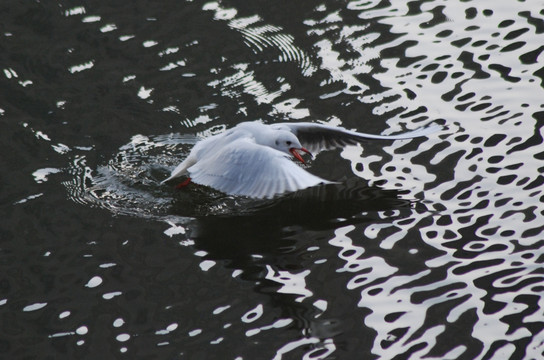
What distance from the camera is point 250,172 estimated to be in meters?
7.24

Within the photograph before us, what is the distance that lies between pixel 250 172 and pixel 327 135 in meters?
1.39

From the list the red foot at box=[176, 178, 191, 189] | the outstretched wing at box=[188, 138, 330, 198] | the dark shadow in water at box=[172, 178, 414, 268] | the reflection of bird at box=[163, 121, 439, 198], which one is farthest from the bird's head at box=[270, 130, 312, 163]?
the red foot at box=[176, 178, 191, 189]

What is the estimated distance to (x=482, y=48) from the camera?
32.9 feet

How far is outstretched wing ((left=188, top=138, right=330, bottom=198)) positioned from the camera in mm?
6973

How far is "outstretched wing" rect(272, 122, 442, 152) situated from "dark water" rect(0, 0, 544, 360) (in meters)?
0.13

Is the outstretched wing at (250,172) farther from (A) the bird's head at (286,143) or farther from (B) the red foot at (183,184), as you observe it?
(B) the red foot at (183,184)

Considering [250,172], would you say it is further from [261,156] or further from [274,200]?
Result: [274,200]

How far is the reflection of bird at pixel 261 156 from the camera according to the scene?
23.1 ft

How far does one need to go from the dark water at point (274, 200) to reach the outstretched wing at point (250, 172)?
35 cm

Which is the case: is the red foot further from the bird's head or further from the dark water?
the bird's head

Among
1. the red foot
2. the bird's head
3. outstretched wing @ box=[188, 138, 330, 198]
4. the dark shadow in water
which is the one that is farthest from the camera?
the red foot

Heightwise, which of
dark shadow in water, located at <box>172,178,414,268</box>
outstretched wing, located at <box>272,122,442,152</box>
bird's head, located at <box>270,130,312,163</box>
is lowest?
dark shadow in water, located at <box>172,178,414,268</box>

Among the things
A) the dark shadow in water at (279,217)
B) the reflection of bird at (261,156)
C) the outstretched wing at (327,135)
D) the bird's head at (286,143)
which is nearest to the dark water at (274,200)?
the dark shadow in water at (279,217)

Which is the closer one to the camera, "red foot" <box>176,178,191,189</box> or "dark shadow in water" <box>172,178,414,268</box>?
"dark shadow in water" <box>172,178,414,268</box>
